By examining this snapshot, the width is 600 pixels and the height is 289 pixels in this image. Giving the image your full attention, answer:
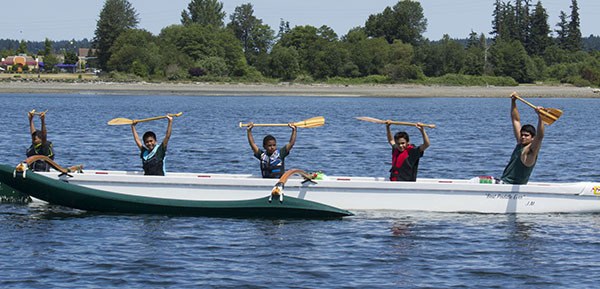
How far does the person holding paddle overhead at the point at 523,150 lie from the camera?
17.0 metres

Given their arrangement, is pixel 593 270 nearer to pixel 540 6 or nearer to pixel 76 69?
pixel 540 6

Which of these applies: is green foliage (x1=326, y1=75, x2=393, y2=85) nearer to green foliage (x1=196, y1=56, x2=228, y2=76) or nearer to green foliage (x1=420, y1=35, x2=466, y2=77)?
green foliage (x1=420, y1=35, x2=466, y2=77)

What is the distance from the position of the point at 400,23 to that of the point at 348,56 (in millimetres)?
→ 25474

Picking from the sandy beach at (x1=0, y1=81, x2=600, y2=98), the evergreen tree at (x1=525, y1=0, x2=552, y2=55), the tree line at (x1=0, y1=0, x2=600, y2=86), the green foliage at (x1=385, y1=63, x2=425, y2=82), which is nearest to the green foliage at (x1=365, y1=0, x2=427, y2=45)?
the tree line at (x1=0, y1=0, x2=600, y2=86)

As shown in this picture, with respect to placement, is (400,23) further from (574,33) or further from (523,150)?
(523,150)

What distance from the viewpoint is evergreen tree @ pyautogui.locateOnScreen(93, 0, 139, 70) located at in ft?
447

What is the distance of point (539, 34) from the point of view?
470 ft

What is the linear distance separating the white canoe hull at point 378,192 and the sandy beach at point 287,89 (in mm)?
76303

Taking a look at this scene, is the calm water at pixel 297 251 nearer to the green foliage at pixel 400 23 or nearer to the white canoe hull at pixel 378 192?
the white canoe hull at pixel 378 192

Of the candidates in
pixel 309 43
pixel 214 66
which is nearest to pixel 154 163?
pixel 214 66

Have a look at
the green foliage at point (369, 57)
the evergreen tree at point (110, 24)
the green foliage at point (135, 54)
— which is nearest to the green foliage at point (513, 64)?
the green foliage at point (369, 57)

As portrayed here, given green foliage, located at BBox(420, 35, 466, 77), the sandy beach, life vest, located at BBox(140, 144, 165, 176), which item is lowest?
the sandy beach

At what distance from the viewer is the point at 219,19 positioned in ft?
494

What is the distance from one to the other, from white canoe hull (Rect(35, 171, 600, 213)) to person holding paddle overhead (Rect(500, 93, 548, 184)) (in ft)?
0.71
